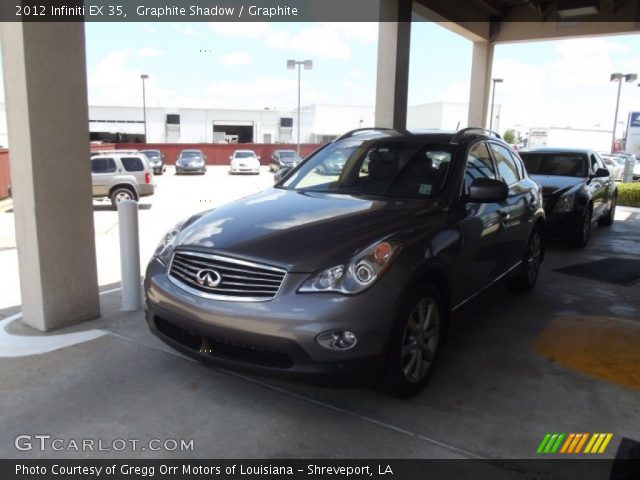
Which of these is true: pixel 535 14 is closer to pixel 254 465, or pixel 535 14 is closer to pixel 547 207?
pixel 547 207

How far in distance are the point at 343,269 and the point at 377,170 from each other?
1.64 metres

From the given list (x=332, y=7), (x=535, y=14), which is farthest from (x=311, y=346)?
(x=535, y=14)

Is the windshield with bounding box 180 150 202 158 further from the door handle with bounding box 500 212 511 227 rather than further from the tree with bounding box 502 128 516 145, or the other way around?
the tree with bounding box 502 128 516 145

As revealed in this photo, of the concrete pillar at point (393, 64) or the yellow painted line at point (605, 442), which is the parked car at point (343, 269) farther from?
the concrete pillar at point (393, 64)

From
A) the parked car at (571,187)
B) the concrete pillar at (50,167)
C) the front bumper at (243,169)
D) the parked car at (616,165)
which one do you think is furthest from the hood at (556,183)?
the front bumper at (243,169)

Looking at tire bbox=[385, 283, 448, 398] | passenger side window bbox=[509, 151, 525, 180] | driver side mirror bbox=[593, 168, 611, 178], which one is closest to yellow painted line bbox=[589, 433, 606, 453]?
tire bbox=[385, 283, 448, 398]

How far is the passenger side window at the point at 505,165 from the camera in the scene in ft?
16.7

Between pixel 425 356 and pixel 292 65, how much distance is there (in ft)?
123

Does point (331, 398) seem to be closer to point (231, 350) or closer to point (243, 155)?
point (231, 350)

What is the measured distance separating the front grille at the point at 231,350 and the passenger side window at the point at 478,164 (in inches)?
83.0

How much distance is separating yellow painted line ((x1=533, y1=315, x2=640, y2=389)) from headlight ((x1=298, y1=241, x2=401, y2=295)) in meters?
1.89

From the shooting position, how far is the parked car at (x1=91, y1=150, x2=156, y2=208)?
15030 mm

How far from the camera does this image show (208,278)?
3164mm

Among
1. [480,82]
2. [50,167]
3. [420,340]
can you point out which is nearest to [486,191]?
[420,340]
